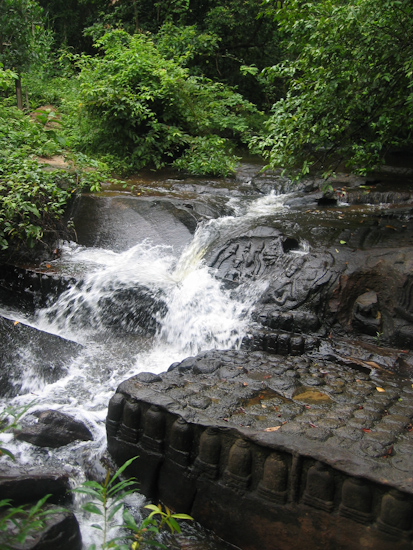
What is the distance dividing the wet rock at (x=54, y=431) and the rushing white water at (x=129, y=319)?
25 centimetres

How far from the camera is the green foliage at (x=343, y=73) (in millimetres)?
4770

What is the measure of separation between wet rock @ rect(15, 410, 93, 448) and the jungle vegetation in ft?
9.33

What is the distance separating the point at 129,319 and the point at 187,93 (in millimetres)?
6203

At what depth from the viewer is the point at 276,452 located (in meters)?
2.78

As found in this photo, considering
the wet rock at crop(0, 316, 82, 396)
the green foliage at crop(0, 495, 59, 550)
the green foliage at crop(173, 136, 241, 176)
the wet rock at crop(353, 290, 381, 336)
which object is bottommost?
the wet rock at crop(0, 316, 82, 396)

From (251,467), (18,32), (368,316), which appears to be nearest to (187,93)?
(18,32)

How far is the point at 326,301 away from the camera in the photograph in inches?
195

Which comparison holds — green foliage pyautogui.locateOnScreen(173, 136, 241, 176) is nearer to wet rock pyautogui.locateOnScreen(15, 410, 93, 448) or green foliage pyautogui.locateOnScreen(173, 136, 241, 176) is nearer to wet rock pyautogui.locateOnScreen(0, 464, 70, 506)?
wet rock pyautogui.locateOnScreen(15, 410, 93, 448)

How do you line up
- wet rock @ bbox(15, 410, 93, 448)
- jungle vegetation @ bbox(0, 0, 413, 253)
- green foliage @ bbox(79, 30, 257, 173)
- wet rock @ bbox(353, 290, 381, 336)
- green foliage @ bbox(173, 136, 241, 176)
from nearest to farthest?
wet rock @ bbox(15, 410, 93, 448), wet rock @ bbox(353, 290, 381, 336), jungle vegetation @ bbox(0, 0, 413, 253), green foliage @ bbox(79, 30, 257, 173), green foliage @ bbox(173, 136, 241, 176)

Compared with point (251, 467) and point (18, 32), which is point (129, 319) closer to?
point (251, 467)

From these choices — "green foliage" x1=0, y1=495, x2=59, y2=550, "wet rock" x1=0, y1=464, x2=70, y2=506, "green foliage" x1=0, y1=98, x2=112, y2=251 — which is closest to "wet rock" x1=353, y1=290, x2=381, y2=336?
"wet rock" x1=0, y1=464, x2=70, y2=506

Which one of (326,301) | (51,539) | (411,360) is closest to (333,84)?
(326,301)

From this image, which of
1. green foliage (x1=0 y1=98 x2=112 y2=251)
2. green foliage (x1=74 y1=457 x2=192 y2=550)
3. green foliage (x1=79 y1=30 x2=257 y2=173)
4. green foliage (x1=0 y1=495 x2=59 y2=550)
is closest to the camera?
green foliage (x1=0 y1=495 x2=59 y2=550)

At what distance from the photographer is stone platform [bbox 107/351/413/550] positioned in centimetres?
253
